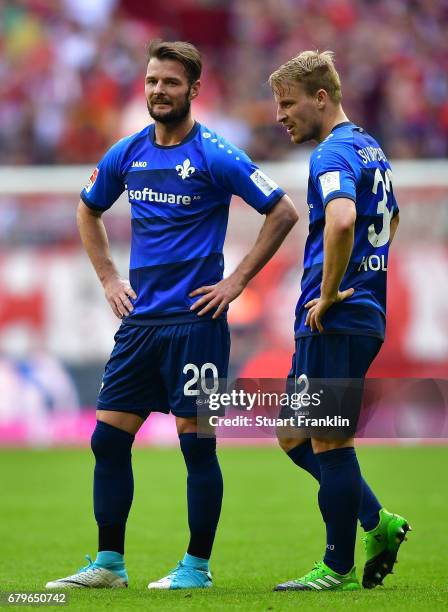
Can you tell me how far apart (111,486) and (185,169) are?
1478 millimetres

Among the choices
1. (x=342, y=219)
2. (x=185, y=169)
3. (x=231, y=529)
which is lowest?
(x=231, y=529)

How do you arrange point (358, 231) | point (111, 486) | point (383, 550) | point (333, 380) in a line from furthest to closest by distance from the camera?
point (111, 486), point (383, 550), point (358, 231), point (333, 380)

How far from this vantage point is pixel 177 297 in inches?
225

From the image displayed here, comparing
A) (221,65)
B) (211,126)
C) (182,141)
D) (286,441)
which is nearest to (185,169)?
(182,141)

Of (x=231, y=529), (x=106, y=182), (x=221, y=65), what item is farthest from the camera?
(x=221, y=65)

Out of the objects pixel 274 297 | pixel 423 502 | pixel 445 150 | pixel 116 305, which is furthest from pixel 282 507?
pixel 445 150

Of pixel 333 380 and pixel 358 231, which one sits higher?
pixel 358 231

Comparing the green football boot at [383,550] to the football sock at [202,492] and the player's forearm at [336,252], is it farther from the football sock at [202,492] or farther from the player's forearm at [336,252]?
the player's forearm at [336,252]

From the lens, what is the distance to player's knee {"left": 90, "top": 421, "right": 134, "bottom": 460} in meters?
5.70

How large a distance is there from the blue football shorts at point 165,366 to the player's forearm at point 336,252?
0.77 m

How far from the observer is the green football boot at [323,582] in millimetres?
5332

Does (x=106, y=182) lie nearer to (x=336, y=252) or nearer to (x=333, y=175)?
(x=333, y=175)

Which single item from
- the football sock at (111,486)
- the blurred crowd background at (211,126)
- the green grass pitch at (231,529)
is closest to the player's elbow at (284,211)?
the football sock at (111,486)

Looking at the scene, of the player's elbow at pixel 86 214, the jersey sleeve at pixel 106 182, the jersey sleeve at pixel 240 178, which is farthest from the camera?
the player's elbow at pixel 86 214
